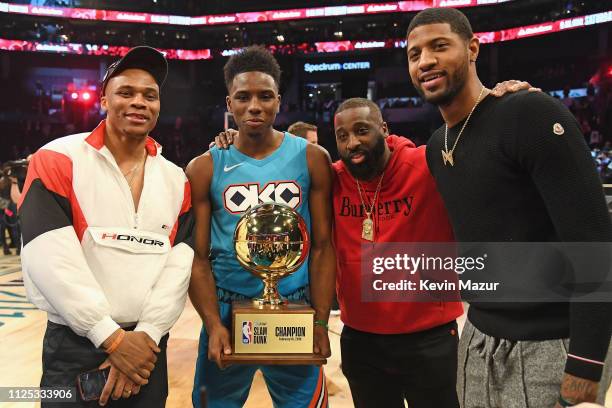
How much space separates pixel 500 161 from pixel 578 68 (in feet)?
55.1

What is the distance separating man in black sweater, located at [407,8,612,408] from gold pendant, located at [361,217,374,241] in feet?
1.31

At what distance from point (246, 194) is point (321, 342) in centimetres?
61

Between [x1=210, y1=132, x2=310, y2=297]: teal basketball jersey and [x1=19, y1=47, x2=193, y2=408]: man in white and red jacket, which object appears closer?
[x1=19, y1=47, x2=193, y2=408]: man in white and red jacket

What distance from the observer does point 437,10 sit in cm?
154

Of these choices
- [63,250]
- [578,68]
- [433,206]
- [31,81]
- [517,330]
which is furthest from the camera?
[31,81]

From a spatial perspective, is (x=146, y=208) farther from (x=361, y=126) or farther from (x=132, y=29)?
(x=132, y=29)

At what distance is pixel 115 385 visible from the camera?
1.58m

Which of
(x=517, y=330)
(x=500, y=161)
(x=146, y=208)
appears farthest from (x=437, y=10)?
(x=146, y=208)

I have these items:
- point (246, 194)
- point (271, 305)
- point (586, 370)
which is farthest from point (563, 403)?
point (246, 194)

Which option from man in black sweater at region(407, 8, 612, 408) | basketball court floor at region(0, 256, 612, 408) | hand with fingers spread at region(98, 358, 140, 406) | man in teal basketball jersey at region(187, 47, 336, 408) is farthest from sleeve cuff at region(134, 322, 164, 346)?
basketball court floor at region(0, 256, 612, 408)

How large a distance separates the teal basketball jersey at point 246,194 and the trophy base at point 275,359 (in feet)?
1.31

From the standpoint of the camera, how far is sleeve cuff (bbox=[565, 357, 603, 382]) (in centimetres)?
117

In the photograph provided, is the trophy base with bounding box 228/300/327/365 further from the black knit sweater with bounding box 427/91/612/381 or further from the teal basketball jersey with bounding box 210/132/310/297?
the black knit sweater with bounding box 427/91/612/381

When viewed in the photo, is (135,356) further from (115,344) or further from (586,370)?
(586,370)
